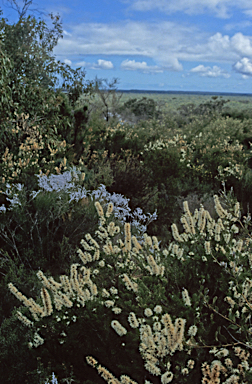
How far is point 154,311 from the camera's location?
2273mm

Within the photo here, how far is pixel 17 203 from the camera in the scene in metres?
4.33

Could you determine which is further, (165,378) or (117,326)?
(117,326)

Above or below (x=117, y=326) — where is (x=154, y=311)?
below

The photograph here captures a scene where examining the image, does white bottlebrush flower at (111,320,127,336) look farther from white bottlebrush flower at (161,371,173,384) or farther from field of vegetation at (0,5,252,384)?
white bottlebrush flower at (161,371,173,384)

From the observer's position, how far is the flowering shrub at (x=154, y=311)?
6.63 feet

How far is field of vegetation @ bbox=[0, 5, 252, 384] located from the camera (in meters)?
2.11

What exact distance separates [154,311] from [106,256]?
743mm

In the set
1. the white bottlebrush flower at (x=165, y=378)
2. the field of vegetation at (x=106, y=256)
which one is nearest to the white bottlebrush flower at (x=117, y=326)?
the field of vegetation at (x=106, y=256)

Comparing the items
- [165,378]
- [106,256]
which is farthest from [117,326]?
[106,256]

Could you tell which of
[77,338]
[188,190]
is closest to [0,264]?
[77,338]

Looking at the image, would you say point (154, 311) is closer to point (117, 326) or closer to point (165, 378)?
point (117, 326)

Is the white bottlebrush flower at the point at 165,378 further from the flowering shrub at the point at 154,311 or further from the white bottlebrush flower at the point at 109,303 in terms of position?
the white bottlebrush flower at the point at 109,303

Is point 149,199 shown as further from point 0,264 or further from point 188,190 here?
point 0,264

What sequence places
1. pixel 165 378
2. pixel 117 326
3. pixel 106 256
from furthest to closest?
pixel 106 256, pixel 117 326, pixel 165 378
